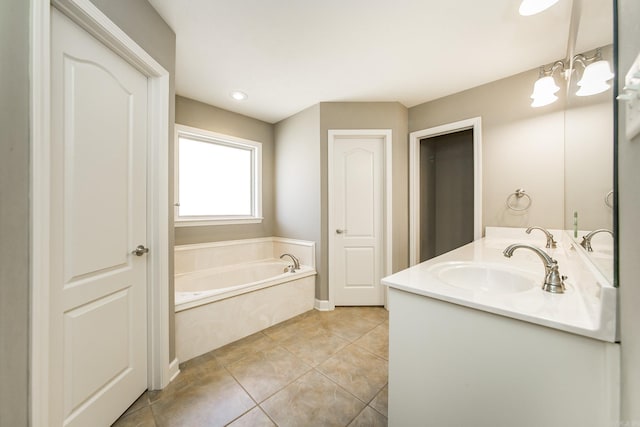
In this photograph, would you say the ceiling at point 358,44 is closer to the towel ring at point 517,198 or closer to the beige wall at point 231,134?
the beige wall at point 231,134

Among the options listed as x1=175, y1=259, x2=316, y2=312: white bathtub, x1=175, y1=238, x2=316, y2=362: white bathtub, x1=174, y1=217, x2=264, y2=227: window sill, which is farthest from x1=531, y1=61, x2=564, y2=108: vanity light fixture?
x1=174, y1=217, x2=264, y2=227: window sill

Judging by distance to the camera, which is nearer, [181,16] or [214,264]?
[181,16]

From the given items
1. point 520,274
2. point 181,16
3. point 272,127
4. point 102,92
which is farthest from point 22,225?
point 272,127

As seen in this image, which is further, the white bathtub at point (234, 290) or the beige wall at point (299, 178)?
the beige wall at point (299, 178)

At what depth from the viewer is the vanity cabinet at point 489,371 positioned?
23.3 inches

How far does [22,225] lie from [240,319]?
1584mm

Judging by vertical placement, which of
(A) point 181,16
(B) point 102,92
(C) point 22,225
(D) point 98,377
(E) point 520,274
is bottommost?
(D) point 98,377

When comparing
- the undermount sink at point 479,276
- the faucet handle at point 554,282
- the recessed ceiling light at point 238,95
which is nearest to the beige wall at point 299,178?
the recessed ceiling light at point 238,95

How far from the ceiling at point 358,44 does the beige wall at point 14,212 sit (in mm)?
981

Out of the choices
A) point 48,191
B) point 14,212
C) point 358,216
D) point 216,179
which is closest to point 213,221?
point 216,179

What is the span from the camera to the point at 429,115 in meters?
→ 2.66

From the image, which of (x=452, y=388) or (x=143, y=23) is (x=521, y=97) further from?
(x=143, y=23)

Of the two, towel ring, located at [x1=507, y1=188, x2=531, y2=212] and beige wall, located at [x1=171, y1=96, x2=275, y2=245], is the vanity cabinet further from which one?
beige wall, located at [x1=171, y1=96, x2=275, y2=245]

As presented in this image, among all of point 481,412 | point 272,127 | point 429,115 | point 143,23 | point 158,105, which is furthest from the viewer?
point 272,127
